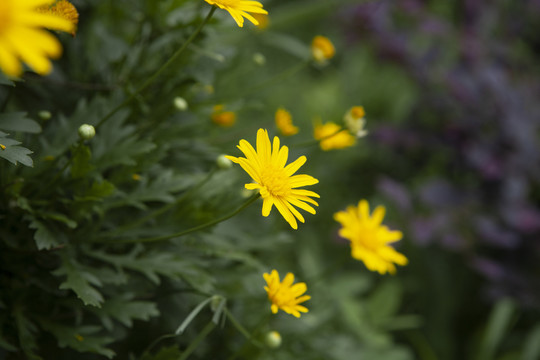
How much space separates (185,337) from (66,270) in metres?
0.35

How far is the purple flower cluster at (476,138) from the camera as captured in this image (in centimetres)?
188

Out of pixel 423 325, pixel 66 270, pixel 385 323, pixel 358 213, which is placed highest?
pixel 423 325

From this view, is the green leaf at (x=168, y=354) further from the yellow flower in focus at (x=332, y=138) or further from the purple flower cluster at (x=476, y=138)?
the purple flower cluster at (x=476, y=138)

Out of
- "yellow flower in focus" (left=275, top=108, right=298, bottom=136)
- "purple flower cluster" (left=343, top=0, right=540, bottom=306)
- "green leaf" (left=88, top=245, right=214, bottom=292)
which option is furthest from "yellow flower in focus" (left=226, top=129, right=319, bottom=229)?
"purple flower cluster" (left=343, top=0, right=540, bottom=306)

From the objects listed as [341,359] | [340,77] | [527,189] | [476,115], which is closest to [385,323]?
[341,359]

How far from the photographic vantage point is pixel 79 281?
34.3 inches

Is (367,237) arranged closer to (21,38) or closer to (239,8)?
(239,8)

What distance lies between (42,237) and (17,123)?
0.19m

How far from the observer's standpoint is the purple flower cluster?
1876 mm

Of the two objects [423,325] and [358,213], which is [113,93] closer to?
[358,213]

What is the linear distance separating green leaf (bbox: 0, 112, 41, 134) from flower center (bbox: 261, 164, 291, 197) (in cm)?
38

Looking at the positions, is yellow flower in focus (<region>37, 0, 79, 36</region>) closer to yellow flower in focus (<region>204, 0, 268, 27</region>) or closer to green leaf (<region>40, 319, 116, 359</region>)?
yellow flower in focus (<region>204, 0, 268, 27</region>)

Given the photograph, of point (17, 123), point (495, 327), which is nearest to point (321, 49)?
point (17, 123)

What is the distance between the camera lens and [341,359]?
1454 millimetres
